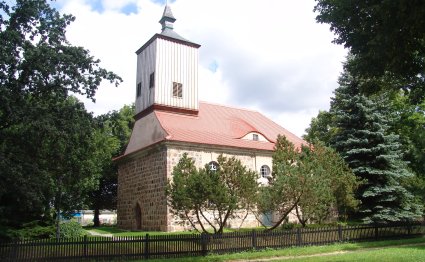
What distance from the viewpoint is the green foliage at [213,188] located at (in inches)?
631

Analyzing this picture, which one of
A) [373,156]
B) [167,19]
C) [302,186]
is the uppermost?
[167,19]

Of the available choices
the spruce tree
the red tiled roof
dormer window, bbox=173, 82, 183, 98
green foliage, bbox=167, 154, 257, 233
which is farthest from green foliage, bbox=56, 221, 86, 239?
the spruce tree

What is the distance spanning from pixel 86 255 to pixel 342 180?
41.4ft

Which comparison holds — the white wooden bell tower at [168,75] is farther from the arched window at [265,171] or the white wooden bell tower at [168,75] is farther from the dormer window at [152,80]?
the arched window at [265,171]

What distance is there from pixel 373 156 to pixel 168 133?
13.0 m

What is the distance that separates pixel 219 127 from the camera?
28.7 metres

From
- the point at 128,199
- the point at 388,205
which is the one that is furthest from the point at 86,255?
Result: the point at 388,205

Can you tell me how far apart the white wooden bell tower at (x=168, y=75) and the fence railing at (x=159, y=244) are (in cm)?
1414

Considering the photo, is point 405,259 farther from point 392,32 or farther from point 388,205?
point 388,205

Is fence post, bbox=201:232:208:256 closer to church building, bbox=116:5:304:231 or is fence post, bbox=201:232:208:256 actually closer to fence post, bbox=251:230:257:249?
fence post, bbox=251:230:257:249

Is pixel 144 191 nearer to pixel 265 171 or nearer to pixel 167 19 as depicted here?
pixel 265 171

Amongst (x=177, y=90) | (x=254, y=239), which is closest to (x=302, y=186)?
(x=254, y=239)

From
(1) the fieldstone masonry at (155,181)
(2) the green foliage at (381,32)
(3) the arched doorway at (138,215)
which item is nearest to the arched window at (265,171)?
(1) the fieldstone masonry at (155,181)

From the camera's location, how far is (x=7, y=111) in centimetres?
1514
